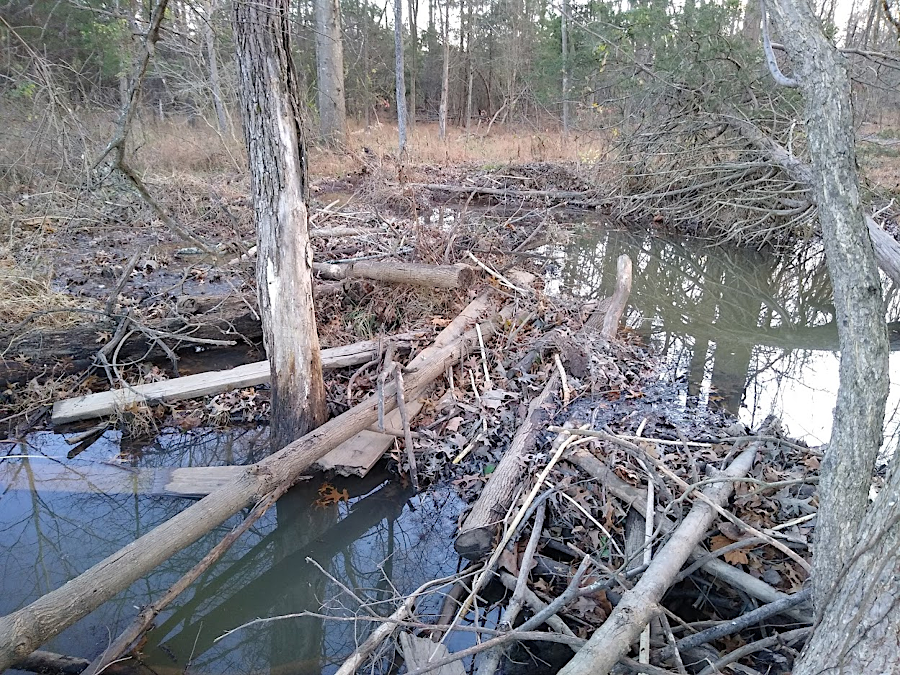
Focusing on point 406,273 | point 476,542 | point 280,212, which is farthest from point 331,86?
point 476,542

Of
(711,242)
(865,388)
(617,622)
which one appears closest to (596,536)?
(617,622)

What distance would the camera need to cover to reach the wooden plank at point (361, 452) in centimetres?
501

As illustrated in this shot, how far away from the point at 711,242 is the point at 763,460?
31.7ft

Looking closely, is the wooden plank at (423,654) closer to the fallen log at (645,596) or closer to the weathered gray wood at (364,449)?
the fallen log at (645,596)

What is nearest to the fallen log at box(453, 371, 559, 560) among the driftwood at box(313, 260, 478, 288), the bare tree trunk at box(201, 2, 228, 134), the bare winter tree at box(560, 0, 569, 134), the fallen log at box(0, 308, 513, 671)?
the fallen log at box(0, 308, 513, 671)

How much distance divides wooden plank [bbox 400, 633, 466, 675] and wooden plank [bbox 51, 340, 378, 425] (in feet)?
11.0

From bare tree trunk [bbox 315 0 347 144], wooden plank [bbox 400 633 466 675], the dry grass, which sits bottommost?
wooden plank [bbox 400 633 466 675]

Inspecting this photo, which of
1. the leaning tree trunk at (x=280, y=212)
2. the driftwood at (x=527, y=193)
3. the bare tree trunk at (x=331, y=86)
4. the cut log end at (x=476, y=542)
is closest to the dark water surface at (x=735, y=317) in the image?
the driftwood at (x=527, y=193)

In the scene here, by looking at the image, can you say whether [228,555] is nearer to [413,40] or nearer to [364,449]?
[364,449]

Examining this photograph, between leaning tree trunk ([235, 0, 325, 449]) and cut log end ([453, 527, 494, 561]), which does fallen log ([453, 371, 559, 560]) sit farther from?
leaning tree trunk ([235, 0, 325, 449])

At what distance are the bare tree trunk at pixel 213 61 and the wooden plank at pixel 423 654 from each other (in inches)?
160

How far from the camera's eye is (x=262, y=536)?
459 cm

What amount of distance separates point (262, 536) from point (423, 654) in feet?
6.24

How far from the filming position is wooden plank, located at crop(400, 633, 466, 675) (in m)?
3.10
